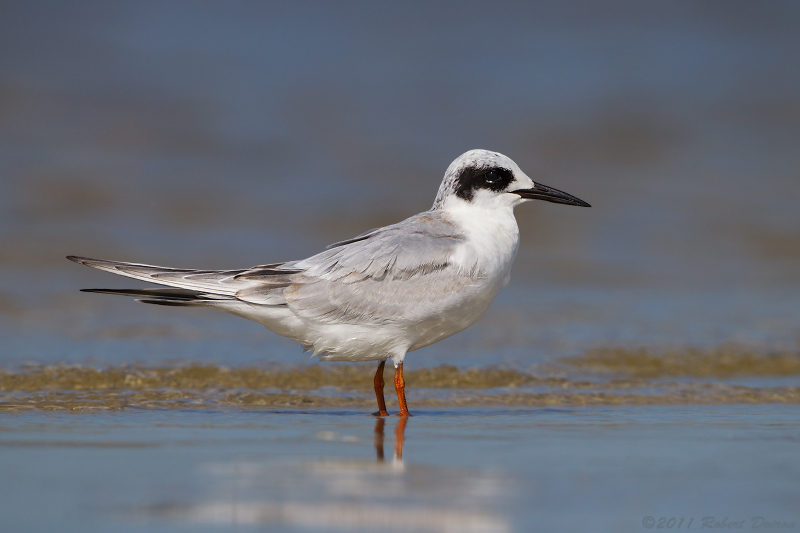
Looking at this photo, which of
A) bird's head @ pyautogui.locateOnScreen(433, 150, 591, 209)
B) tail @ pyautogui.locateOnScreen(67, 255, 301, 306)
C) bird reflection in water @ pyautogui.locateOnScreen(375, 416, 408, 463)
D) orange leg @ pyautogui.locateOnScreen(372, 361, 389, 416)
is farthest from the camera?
bird's head @ pyautogui.locateOnScreen(433, 150, 591, 209)

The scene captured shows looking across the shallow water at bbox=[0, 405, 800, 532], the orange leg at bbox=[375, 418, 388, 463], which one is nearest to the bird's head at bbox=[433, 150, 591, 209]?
the shallow water at bbox=[0, 405, 800, 532]

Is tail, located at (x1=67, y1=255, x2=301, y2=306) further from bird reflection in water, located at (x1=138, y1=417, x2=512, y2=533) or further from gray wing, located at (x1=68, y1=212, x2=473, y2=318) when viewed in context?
bird reflection in water, located at (x1=138, y1=417, x2=512, y2=533)

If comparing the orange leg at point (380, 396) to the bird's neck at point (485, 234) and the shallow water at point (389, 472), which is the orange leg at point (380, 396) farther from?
the bird's neck at point (485, 234)

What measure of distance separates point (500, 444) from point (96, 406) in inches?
89.8

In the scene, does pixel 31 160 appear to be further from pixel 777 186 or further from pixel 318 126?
pixel 777 186

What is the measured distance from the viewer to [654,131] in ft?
53.1

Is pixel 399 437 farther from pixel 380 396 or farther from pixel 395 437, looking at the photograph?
pixel 380 396

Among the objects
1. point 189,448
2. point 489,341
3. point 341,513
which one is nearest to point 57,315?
point 489,341

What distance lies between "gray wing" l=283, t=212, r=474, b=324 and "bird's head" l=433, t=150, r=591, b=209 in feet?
1.21

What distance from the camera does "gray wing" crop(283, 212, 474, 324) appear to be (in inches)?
196

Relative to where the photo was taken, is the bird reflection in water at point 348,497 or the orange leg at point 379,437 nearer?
the bird reflection in water at point 348,497

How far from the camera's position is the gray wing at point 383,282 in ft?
16.3

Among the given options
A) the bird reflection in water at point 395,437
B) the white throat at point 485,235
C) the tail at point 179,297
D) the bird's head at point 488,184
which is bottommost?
the bird reflection in water at point 395,437

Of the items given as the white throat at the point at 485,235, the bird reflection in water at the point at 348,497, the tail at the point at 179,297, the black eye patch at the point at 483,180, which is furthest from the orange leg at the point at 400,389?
the bird reflection in water at the point at 348,497
